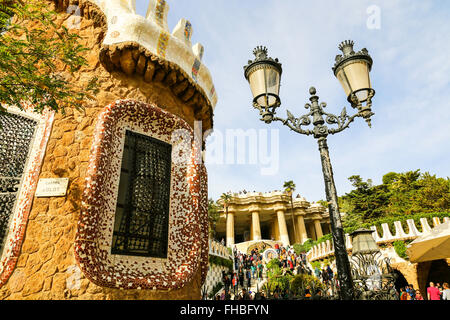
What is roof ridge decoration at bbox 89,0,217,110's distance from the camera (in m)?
4.39

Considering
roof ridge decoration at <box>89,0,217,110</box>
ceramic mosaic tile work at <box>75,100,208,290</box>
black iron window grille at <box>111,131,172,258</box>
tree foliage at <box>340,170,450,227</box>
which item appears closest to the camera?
ceramic mosaic tile work at <box>75,100,208,290</box>

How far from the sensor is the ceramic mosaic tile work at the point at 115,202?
336 centimetres

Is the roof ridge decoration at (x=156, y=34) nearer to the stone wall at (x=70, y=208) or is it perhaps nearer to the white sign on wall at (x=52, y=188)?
the stone wall at (x=70, y=208)

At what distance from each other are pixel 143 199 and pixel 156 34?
2753mm

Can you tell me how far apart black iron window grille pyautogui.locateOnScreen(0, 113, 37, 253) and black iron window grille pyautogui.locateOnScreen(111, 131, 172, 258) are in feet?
4.17

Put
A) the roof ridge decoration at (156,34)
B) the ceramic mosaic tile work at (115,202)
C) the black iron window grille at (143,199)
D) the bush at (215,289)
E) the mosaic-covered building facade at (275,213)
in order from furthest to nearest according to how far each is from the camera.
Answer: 1. the mosaic-covered building facade at (275,213)
2. the bush at (215,289)
3. the roof ridge decoration at (156,34)
4. the black iron window grille at (143,199)
5. the ceramic mosaic tile work at (115,202)

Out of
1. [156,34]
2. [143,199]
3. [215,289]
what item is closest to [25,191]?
[143,199]

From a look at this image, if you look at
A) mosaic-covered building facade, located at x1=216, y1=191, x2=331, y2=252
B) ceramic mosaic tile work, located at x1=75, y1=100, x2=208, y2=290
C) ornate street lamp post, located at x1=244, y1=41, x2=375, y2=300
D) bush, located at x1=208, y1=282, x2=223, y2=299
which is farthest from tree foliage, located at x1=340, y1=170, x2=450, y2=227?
ceramic mosaic tile work, located at x1=75, y1=100, x2=208, y2=290

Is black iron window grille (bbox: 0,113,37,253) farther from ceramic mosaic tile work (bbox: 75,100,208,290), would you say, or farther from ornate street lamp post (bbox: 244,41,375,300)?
ornate street lamp post (bbox: 244,41,375,300)

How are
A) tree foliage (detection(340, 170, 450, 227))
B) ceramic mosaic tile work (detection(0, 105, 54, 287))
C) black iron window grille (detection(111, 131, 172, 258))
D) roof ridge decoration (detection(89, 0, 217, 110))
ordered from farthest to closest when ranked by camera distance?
tree foliage (detection(340, 170, 450, 227)) → roof ridge decoration (detection(89, 0, 217, 110)) → black iron window grille (detection(111, 131, 172, 258)) → ceramic mosaic tile work (detection(0, 105, 54, 287))

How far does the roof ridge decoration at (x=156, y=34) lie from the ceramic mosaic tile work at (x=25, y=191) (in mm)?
1580

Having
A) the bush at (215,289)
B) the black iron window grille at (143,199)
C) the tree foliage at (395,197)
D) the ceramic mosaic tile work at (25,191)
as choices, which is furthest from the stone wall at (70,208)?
the tree foliage at (395,197)

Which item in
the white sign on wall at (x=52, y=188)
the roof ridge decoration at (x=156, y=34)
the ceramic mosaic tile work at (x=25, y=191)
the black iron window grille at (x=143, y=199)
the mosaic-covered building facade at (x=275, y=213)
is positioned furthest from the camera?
the mosaic-covered building facade at (x=275, y=213)

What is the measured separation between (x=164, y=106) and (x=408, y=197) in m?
32.9
